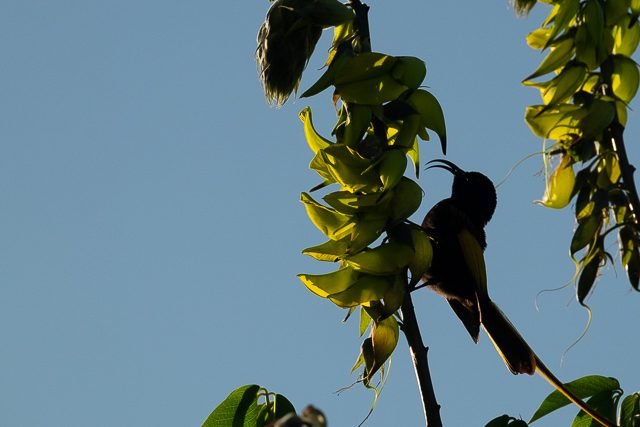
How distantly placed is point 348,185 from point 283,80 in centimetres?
22

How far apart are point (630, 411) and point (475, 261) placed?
98cm

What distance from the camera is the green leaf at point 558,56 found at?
6.32 ft

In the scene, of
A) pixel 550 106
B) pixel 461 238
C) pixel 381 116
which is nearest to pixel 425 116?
pixel 381 116

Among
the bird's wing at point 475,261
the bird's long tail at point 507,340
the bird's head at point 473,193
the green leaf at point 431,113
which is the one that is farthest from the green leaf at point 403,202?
the bird's head at point 473,193

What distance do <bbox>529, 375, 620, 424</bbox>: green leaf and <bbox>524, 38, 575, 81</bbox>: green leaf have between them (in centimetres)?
72

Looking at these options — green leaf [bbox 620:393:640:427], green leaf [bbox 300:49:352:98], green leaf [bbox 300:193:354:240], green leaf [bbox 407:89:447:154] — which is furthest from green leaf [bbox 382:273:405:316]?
green leaf [bbox 620:393:640:427]

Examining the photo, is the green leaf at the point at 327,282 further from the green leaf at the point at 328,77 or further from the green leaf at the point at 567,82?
the green leaf at the point at 567,82

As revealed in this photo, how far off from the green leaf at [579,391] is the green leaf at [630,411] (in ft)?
0.45

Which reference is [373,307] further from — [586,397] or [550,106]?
[586,397]

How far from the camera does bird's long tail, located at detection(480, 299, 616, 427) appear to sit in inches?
85.9

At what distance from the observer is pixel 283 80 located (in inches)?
73.7

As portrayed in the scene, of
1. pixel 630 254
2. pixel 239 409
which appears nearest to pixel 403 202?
pixel 630 254

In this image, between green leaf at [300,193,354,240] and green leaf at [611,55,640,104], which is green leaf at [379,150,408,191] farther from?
green leaf at [611,55,640,104]

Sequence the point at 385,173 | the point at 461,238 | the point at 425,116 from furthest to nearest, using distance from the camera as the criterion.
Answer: the point at 461,238, the point at 425,116, the point at 385,173
